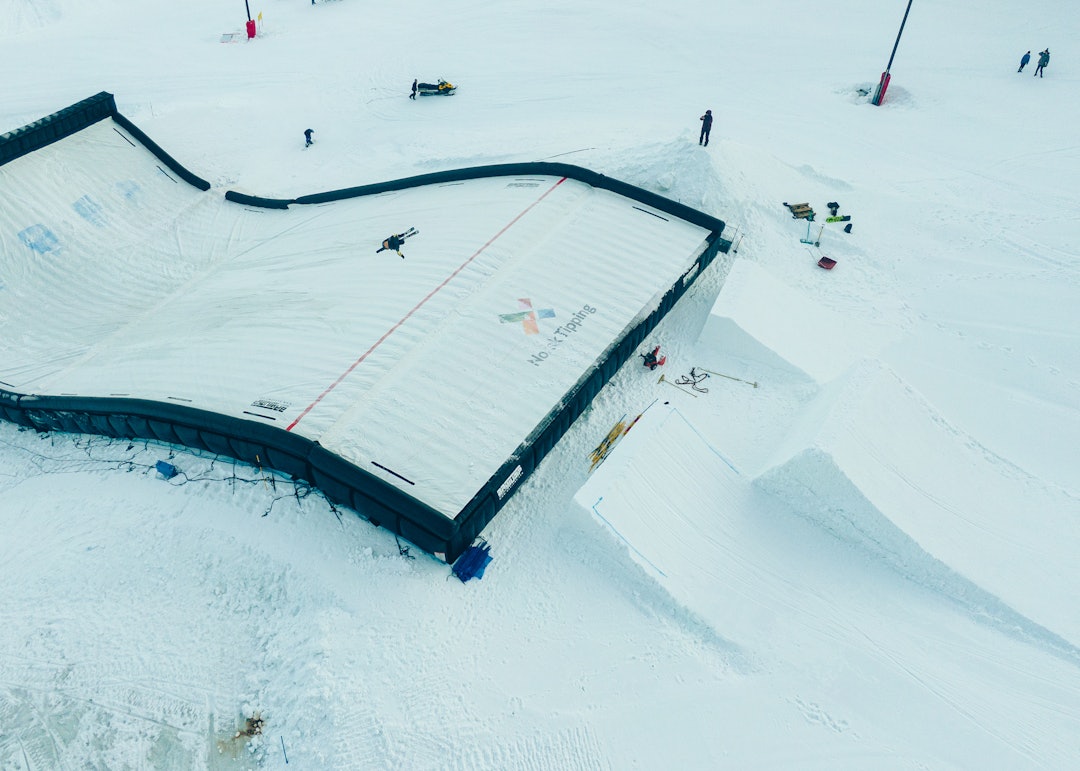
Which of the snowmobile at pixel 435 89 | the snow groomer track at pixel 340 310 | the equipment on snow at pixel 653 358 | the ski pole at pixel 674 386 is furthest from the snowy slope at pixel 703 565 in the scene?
the snowmobile at pixel 435 89

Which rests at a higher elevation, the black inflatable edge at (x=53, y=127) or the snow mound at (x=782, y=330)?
the black inflatable edge at (x=53, y=127)

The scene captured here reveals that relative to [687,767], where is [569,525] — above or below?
above

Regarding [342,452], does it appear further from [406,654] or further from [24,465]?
[24,465]

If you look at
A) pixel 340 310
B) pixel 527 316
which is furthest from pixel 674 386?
pixel 340 310

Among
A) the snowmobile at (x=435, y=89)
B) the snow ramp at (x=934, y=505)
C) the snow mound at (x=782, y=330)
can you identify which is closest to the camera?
the snow ramp at (x=934, y=505)

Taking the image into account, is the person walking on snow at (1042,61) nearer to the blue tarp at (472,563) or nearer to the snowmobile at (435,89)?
the snowmobile at (435,89)

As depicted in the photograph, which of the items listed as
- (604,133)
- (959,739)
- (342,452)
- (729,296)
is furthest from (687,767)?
(604,133)

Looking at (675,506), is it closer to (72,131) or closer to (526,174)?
(526,174)
